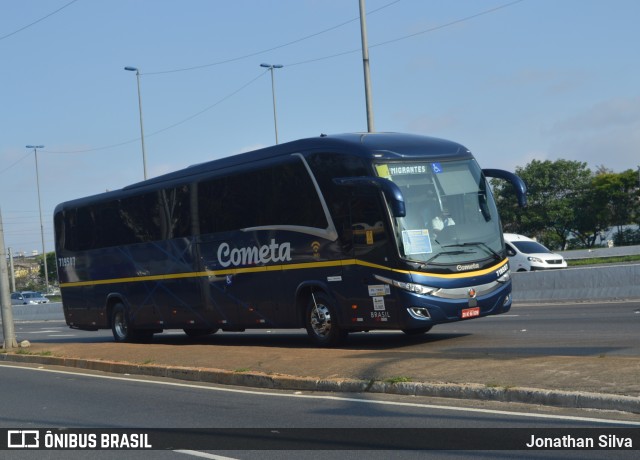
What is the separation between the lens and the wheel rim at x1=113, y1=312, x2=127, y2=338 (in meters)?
21.8

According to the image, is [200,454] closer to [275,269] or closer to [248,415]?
[248,415]

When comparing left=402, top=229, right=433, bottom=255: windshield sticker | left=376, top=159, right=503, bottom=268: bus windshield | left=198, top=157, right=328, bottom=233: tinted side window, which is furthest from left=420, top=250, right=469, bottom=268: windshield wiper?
left=198, top=157, right=328, bottom=233: tinted side window

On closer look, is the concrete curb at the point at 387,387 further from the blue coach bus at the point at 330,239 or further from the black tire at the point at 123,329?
the black tire at the point at 123,329

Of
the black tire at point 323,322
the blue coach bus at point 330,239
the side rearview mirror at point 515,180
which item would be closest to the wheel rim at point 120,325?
the blue coach bus at point 330,239

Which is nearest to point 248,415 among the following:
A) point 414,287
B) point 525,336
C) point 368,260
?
point 414,287

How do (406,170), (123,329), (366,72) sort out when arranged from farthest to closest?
(366,72) < (123,329) < (406,170)

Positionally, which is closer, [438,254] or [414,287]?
[414,287]

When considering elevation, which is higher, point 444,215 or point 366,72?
point 366,72

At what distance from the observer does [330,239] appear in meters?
15.2

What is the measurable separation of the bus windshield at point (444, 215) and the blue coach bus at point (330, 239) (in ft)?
0.06

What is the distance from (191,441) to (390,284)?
581 cm

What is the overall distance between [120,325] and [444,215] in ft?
34.5

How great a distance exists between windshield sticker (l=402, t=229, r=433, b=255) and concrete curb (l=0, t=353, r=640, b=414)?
3094 mm

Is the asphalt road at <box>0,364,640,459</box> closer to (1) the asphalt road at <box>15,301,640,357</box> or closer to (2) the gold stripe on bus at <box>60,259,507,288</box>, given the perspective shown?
(1) the asphalt road at <box>15,301,640,357</box>
